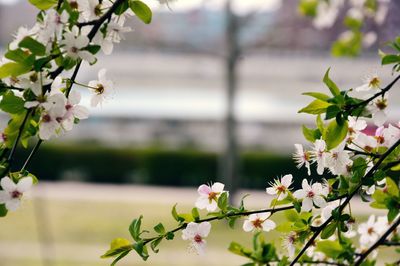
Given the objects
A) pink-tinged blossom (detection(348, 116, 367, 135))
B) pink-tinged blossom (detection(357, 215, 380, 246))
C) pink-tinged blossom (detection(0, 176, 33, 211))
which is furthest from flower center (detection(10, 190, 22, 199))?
pink-tinged blossom (detection(357, 215, 380, 246))

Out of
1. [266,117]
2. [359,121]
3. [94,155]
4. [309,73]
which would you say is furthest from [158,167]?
[359,121]

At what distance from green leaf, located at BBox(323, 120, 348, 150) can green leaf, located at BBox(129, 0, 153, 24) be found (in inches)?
11.6

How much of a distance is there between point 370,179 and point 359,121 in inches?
3.6

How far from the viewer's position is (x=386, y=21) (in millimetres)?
3113

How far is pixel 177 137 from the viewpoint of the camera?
1124 centimetres

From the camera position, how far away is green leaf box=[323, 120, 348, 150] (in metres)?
1.00

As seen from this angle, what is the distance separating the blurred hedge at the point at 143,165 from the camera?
379 inches

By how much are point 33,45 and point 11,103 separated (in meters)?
0.09

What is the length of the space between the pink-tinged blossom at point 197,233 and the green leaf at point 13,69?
37cm

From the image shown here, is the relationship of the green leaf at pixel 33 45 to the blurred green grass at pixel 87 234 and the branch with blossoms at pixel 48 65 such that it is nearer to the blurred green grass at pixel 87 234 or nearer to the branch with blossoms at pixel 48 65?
the branch with blossoms at pixel 48 65

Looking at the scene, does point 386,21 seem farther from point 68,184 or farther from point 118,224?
point 68,184

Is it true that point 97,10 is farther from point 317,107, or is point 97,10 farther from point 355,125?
point 355,125

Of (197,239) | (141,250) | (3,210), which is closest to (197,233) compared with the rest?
(197,239)

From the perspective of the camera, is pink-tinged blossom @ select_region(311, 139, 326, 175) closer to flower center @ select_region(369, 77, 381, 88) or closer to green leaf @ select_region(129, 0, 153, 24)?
flower center @ select_region(369, 77, 381, 88)
